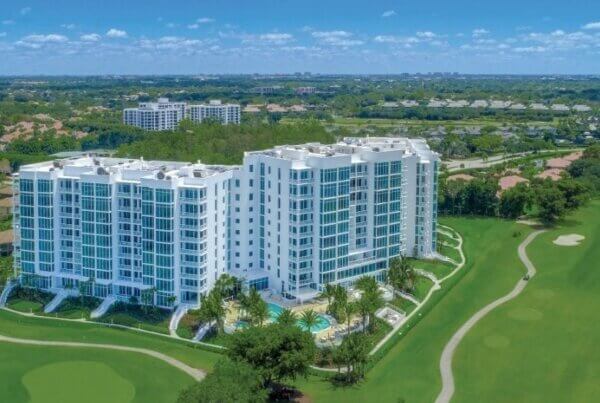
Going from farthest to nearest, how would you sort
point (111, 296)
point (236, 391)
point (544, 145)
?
1. point (544, 145)
2. point (111, 296)
3. point (236, 391)

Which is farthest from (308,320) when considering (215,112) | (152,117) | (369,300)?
(215,112)

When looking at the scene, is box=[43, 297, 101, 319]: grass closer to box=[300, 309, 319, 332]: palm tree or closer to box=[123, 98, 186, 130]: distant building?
box=[300, 309, 319, 332]: palm tree

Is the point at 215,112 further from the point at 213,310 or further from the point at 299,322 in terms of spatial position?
the point at 213,310

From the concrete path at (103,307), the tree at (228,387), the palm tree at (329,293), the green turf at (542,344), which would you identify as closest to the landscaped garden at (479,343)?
the green turf at (542,344)

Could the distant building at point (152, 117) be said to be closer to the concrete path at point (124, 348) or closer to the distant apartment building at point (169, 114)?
the distant apartment building at point (169, 114)

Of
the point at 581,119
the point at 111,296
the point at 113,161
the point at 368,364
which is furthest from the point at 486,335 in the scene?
the point at 581,119

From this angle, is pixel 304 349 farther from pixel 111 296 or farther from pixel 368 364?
pixel 111 296

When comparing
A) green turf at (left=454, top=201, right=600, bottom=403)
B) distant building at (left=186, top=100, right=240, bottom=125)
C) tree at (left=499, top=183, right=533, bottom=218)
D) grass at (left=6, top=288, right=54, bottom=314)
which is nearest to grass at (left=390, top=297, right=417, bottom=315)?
green turf at (left=454, top=201, right=600, bottom=403)
